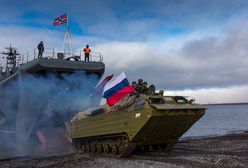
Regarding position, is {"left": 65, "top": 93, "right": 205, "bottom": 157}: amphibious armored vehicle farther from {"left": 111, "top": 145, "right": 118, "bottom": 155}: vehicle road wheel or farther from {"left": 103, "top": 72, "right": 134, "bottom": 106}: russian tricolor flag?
{"left": 103, "top": 72, "right": 134, "bottom": 106}: russian tricolor flag

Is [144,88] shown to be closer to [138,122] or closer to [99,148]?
[138,122]

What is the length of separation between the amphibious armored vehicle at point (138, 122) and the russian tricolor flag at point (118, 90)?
0.45 meters

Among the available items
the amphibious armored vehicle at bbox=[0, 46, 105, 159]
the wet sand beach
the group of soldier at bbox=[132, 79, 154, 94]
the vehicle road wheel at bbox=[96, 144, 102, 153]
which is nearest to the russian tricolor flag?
the group of soldier at bbox=[132, 79, 154, 94]

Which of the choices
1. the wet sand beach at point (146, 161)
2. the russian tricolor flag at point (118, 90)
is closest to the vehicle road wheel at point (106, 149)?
the wet sand beach at point (146, 161)

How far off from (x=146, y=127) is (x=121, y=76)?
3073 millimetres

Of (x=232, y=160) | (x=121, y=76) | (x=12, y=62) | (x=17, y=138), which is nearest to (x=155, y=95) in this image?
(x=121, y=76)

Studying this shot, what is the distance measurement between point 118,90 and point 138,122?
252cm

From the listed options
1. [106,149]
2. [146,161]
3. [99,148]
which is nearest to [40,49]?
[99,148]

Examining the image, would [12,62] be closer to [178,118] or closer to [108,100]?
[108,100]

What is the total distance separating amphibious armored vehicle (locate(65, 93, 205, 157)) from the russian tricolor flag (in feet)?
1.49

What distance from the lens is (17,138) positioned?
2128 cm

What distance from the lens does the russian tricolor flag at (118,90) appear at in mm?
15977

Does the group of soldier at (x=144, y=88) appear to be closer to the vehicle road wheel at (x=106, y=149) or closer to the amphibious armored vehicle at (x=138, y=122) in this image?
the amphibious armored vehicle at (x=138, y=122)

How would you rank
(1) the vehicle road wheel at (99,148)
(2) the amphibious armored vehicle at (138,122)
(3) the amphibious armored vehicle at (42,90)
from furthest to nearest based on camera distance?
1. (3) the amphibious armored vehicle at (42,90)
2. (1) the vehicle road wheel at (99,148)
3. (2) the amphibious armored vehicle at (138,122)
